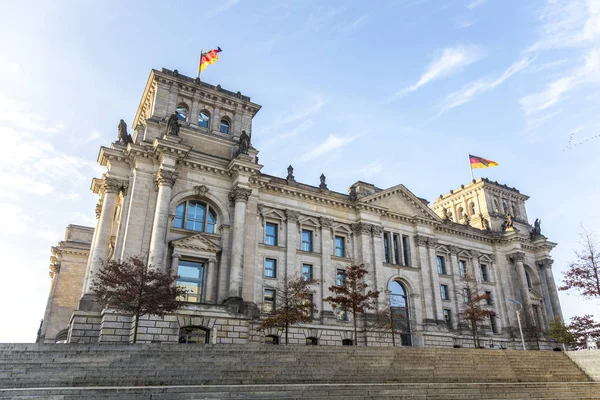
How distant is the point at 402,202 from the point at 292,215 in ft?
47.5

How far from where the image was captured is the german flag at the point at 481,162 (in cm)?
5531

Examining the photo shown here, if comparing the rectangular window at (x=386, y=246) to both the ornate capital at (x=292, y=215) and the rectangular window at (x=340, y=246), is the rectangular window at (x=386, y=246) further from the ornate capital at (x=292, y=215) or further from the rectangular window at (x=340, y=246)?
the ornate capital at (x=292, y=215)

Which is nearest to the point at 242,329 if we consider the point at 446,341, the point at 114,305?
the point at 114,305

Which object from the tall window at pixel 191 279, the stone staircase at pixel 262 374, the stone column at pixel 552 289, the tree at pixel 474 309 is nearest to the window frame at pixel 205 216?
the tall window at pixel 191 279

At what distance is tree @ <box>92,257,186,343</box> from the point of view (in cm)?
2583

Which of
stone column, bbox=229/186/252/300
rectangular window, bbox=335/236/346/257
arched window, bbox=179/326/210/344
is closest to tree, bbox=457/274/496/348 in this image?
rectangular window, bbox=335/236/346/257

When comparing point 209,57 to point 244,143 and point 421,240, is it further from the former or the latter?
point 421,240

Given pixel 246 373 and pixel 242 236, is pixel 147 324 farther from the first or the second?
pixel 246 373

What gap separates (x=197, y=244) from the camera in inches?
1313

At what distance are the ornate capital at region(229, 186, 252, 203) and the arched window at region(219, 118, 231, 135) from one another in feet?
24.2

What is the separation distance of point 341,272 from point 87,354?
2646 centimetres

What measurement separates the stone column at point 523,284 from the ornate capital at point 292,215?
30.4m

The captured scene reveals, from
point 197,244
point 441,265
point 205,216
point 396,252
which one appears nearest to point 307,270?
point 205,216

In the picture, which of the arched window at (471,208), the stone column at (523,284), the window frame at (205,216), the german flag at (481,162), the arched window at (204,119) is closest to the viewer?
the window frame at (205,216)
